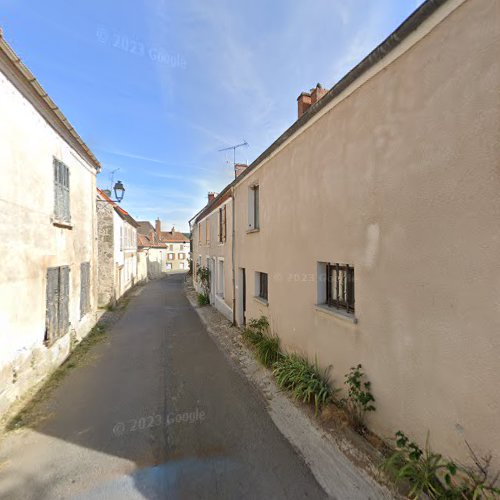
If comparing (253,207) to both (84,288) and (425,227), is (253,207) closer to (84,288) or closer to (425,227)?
(84,288)

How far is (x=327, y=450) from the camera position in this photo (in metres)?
3.88

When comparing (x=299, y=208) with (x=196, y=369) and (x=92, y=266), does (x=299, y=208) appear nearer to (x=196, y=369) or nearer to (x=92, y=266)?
(x=196, y=369)

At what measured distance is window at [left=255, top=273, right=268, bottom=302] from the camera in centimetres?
855

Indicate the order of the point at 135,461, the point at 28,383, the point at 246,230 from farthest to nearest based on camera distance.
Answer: the point at 246,230 → the point at 28,383 → the point at 135,461

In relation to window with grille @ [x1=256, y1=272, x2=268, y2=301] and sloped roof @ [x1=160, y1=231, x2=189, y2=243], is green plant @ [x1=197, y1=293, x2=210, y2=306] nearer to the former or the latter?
window with grille @ [x1=256, y1=272, x2=268, y2=301]

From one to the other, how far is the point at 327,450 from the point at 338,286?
249 centimetres

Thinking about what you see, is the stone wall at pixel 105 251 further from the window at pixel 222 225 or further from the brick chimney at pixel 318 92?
the brick chimney at pixel 318 92

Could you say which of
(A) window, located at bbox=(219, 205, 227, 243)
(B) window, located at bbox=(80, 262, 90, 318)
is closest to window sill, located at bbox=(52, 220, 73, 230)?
(B) window, located at bbox=(80, 262, 90, 318)

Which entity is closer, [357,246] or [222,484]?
[222,484]

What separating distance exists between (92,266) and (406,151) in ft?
34.1

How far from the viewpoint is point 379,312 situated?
381cm

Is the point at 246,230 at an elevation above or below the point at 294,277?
above

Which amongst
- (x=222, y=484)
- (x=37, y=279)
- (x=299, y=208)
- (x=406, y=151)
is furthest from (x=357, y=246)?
(x=37, y=279)

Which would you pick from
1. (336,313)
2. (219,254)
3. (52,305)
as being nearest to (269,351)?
(336,313)
